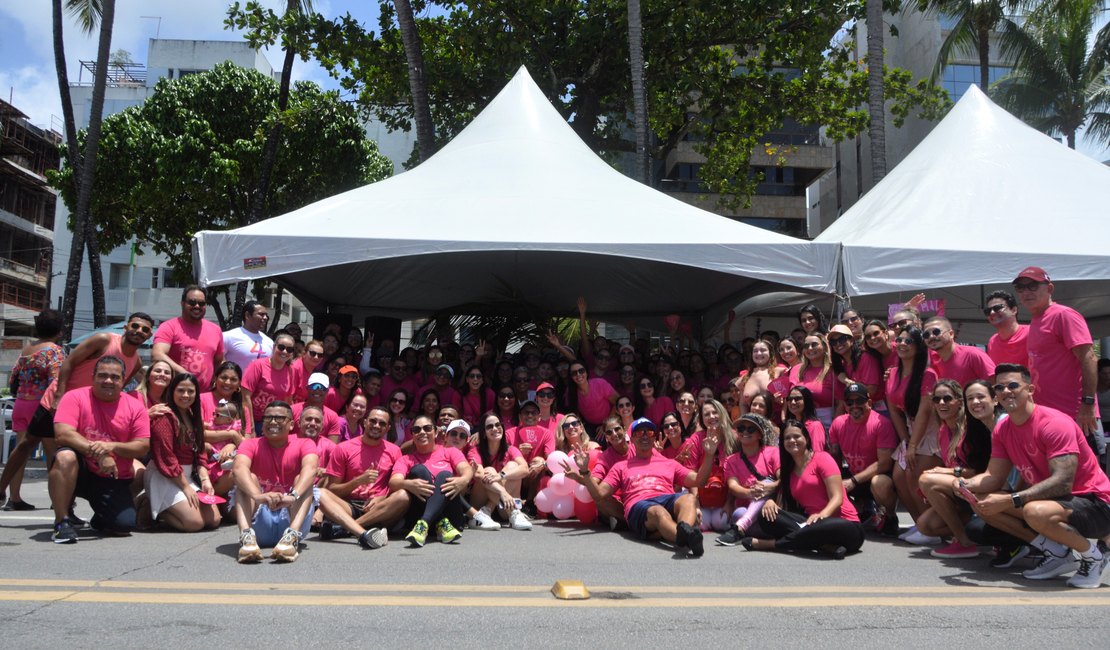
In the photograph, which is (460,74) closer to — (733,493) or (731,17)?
(731,17)

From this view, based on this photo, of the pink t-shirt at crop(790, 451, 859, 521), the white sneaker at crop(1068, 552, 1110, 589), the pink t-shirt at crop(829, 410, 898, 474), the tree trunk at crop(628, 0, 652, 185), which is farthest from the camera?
the tree trunk at crop(628, 0, 652, 185)

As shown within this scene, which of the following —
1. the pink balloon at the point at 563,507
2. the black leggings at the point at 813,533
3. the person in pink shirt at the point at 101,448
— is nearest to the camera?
the black leggings at the point at 813,533

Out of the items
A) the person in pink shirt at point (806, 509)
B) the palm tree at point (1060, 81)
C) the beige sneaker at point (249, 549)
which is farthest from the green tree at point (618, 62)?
the beige sneaker at point (249, 549)

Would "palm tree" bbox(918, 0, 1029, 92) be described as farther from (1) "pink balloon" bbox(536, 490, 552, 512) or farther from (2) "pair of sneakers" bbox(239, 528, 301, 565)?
(2) "pair of sneakers" bbox(239, 528, 301, 565)

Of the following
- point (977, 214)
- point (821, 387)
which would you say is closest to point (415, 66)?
point (977, 214)

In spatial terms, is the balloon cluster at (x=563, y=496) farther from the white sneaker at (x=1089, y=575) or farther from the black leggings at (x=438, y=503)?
the white sneaker at (x=1089, y=575)

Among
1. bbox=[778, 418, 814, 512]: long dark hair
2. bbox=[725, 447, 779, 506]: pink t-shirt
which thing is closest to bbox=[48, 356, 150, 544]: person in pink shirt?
bbox=[725, 447, 779, 506]: pink t-shirt

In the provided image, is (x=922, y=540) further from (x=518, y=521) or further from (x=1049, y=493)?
(x=518, y=521)

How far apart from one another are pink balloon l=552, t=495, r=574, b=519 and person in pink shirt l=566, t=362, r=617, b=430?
55.6 inches

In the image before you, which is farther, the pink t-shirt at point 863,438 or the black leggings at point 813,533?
the pink t-shirt at point 863,438

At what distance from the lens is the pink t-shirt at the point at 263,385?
7.59m

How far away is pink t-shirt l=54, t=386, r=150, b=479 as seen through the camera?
233 inches

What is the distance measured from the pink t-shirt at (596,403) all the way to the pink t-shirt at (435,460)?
6.55ft

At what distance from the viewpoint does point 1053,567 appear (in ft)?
16.4
